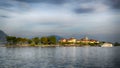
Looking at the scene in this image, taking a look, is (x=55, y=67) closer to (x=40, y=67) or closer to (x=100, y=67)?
(x=40, y=67)

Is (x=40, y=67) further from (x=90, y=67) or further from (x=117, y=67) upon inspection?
(x=117, y=67)

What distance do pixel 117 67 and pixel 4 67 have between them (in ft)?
68.8

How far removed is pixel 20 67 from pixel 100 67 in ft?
48.4

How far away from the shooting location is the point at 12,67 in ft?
147

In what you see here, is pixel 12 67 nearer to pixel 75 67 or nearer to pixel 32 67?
pixel 32 67

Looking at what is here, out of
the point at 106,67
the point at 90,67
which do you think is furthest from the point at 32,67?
the point at 106,67

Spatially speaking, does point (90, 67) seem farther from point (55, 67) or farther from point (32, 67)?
point (32, 67)

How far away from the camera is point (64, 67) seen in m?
45.4

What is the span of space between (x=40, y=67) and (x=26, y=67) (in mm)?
2563

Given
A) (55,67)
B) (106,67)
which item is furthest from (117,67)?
(55,67)

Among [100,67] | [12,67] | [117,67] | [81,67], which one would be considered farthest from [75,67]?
[12,67]

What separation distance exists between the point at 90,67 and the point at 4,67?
630 inches

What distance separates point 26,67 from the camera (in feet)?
146

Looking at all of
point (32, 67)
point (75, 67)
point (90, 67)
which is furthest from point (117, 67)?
point (32, 67)
